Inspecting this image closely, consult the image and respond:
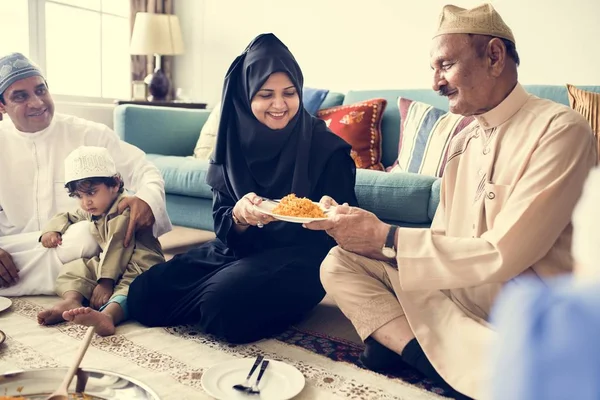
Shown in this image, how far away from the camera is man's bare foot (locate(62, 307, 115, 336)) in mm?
1881

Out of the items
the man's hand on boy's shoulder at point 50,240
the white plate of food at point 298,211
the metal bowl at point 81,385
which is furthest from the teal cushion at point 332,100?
the metal bowl at point 81,385

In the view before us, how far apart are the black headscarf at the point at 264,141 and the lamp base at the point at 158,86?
291 cm

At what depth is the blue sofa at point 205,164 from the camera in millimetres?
2848

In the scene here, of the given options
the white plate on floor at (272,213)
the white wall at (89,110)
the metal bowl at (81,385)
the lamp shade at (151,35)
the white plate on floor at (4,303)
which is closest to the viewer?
the metal bowl at (81,385)

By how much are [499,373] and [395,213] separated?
7.97 ft

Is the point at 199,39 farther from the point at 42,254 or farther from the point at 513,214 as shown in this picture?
the point at 513,214

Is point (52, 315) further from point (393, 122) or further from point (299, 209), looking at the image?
point (393, 122)

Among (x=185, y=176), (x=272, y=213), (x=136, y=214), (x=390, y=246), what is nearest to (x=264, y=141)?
(x=272, y=213)

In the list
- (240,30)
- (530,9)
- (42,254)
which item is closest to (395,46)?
(530,9)

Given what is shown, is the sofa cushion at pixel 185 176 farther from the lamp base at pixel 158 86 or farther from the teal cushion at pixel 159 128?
the lamp base at pixel 158 86

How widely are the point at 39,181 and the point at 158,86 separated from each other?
8.22ft

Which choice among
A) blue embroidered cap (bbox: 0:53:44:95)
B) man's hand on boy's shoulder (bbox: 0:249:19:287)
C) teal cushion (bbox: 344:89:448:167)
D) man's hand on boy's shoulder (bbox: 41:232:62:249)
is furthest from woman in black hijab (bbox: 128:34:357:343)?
teal cushion (bbox: 344:89:448:167)

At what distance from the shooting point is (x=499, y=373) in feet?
1.60

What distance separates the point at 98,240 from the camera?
2.45 meters
